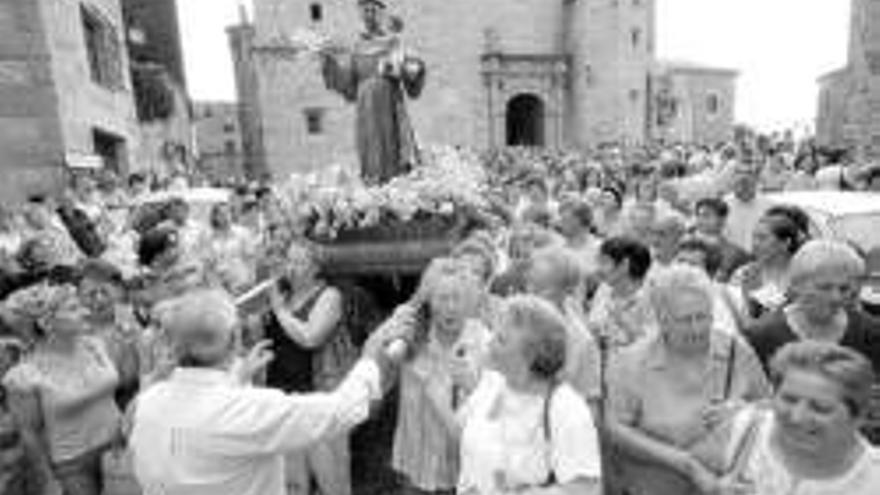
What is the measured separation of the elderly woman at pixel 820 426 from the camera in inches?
86.0

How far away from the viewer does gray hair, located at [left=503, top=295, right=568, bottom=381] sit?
2582 millimetres

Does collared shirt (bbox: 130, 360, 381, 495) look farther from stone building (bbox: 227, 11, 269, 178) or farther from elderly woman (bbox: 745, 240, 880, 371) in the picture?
stone building (bbox: 227, 11, 269, 178)

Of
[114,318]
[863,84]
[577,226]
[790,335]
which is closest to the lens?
[790,335]

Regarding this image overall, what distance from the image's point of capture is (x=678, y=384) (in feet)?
9.96

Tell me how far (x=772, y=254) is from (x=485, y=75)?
34.6 meters

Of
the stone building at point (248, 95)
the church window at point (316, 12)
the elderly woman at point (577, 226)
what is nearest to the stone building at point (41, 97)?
the elderly woman at point (577, 226)

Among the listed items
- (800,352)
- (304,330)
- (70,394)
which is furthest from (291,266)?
(800,352)

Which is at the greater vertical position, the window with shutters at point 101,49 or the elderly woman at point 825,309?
the window with shutters at point 101,49

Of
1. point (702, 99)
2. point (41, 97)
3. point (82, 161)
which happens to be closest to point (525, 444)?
point (41, 97)

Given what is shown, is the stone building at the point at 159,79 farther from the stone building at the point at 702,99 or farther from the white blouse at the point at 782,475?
the stone building at the point at 702,99

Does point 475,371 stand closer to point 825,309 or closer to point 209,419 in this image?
point 209,419

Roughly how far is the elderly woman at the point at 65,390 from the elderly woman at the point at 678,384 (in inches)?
104

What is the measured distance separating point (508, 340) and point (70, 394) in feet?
7.95

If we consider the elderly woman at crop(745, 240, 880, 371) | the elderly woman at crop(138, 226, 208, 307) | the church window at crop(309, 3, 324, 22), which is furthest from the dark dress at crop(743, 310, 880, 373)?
the church window at crop(309, 3, 324, 22)
